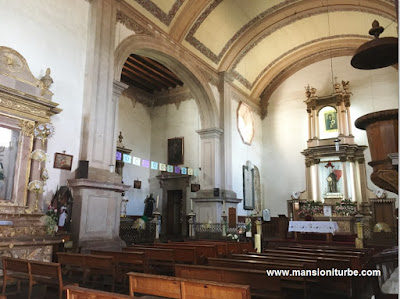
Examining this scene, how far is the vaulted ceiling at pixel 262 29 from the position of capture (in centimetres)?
1130

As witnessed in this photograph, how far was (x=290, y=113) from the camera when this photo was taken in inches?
656

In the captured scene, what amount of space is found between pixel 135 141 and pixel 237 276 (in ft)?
40.6

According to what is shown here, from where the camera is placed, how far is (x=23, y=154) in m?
6.53

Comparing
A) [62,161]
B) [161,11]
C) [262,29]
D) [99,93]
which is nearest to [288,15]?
[262,29]

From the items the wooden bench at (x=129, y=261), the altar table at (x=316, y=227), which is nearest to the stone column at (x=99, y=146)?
the wooden bench at (x=129, y=261)

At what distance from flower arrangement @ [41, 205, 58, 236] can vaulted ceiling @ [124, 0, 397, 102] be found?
6337mm

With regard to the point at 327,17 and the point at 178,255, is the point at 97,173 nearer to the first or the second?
the point at 178,255

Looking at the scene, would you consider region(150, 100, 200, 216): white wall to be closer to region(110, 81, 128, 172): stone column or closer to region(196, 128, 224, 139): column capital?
region(196, 128, 224, 139): column capital

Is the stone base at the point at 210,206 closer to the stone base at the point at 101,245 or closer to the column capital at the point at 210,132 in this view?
the column capital at the point at 210,132

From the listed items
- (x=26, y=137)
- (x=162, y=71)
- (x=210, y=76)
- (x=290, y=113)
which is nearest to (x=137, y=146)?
(x=162, y=71)

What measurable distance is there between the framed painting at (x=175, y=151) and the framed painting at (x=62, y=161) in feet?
25.4

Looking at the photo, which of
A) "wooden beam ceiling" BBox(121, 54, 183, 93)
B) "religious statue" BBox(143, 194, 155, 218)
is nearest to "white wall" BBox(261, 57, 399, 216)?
"wooden beam ceiling" BBox(121, 54, 183, 93)

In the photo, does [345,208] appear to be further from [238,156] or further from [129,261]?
[129,261]

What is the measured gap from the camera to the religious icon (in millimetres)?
15664
